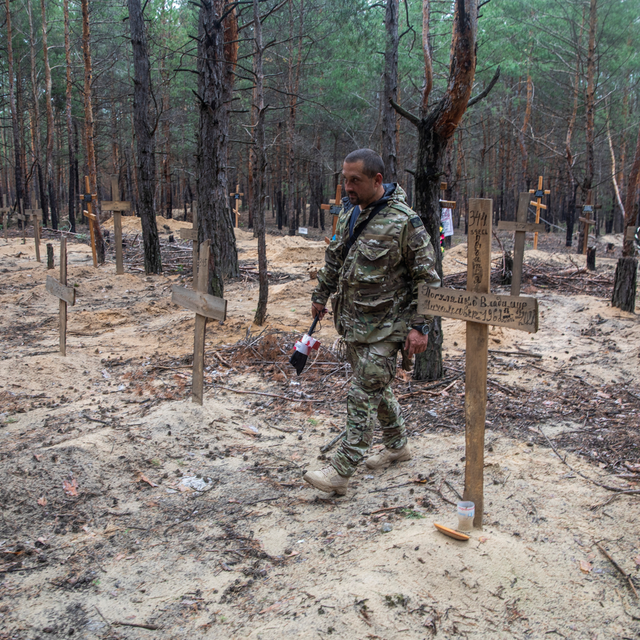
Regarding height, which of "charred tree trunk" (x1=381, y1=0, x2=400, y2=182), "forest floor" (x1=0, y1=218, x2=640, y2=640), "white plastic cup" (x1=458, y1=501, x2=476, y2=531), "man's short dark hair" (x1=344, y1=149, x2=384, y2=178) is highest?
"charred tree trunk" (x1=381, y1=0, x2=400, y2=182)

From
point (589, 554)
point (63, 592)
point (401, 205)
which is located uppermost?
point (401, 205)

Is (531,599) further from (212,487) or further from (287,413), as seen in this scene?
(287,413)

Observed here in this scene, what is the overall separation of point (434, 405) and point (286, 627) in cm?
319

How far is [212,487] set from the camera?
3.97m

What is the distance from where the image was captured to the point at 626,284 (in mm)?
9242

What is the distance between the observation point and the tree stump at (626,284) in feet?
30.0

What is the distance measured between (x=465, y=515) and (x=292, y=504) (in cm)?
123

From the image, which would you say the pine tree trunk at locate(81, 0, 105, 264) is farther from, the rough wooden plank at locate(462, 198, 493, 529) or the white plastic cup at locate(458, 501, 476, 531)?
the white plastic cup at locate(458, 501, 476, 531)

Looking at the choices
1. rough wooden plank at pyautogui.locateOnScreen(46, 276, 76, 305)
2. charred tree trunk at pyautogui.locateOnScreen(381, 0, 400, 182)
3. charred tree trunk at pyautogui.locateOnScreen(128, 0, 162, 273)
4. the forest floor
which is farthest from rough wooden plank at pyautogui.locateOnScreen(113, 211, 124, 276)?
rough wooden plank at pyautogui.locateOnScreen(46, 276, 76, 305)

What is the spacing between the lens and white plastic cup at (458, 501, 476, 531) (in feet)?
9.62

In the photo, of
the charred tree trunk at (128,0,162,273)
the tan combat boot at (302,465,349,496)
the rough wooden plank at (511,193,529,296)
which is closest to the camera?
the tan combat boot at (302,465,349,496)

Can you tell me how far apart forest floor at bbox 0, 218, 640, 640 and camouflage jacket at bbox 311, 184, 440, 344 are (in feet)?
3.85

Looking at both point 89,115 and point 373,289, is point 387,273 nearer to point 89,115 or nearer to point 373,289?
point 373,289

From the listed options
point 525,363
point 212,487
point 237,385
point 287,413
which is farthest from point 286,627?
point 525,363
